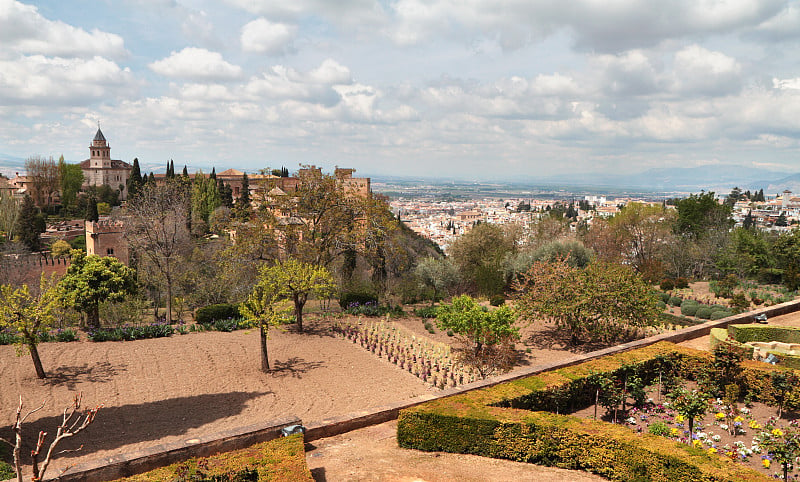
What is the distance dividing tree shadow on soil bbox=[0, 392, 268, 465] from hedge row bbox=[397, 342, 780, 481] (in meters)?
5.22

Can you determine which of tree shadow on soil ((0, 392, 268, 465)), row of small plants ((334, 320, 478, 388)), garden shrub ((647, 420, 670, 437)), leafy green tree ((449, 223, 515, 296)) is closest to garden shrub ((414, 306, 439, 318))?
row of small plants ((334, 320, 478, 388))

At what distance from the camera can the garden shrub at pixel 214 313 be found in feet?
58.7

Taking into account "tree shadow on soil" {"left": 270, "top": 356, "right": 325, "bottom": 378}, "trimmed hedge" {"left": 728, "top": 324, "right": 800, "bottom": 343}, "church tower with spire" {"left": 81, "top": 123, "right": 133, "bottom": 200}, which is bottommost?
"tree shadow on soil" {"left": 270, "top": 356, "right": 325, "bottom": 378}

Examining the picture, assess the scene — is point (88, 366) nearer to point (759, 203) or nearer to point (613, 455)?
point (613, 455)

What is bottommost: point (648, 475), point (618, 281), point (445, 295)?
point (445, 295)

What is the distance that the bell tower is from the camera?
81.9 metres

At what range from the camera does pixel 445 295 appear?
2578 centimetres

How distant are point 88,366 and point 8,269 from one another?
2279 centimetres

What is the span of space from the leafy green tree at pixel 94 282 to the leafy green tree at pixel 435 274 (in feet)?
42.7

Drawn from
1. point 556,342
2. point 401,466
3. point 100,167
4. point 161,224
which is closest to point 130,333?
point 161,224

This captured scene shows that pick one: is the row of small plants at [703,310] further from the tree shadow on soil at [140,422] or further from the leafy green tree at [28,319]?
the leafy green tree at [28,319]

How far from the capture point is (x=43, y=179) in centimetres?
6381

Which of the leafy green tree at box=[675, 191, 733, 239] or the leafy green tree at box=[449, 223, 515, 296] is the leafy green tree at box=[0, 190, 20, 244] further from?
the leafy green tree at box=[675, 191, 733, 239]

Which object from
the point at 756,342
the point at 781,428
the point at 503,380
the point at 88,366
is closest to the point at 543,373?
the point at 503,380
